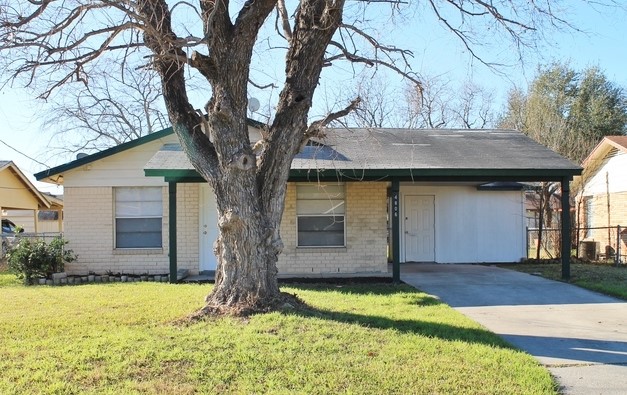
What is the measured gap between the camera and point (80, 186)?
13.5 metres

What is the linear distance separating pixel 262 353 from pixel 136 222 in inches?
347

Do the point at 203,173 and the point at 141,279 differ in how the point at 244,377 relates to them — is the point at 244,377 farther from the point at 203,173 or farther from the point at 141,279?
the point at 141,279

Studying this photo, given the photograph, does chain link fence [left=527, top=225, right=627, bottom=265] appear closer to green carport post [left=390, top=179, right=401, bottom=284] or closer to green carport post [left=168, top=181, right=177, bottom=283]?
green carport post [left=390, top=179, right=401, bottom=284]

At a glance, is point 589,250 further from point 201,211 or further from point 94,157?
point 94,157

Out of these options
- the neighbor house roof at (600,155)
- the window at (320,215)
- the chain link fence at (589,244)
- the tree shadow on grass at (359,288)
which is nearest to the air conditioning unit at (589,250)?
the chain link fence at (589,244)

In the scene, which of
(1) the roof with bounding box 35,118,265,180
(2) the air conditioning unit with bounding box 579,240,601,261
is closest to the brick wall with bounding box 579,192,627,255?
(2) the air conditioning unit with bounding box 579,240,601,261

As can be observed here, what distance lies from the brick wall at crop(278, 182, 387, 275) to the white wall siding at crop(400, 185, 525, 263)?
2767mm

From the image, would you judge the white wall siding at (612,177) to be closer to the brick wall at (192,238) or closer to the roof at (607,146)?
the roof at (607,146)

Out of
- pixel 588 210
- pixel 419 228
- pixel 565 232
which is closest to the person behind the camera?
pixel 565 232

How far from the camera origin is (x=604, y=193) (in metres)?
19.9

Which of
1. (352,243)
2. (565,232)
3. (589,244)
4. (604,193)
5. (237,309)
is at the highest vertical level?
(604,193)

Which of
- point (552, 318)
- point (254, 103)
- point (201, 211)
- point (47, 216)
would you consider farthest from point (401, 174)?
point (47, 216)

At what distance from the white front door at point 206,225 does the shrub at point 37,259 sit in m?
3.15

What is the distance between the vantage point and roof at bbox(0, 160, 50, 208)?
23.4 m
